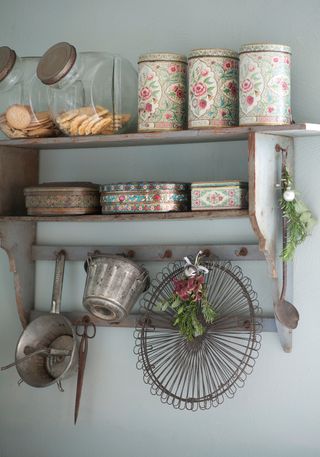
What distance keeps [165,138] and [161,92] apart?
0.12 meters

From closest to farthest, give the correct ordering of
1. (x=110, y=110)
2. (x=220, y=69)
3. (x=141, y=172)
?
(x=220, y=69) < (x=110, y=110) < (x=141, y=172)

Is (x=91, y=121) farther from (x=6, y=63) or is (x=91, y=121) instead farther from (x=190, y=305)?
(x=190, y=305)

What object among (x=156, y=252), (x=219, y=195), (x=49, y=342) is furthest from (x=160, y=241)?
(x=49, y=342)

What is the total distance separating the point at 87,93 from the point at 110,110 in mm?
78

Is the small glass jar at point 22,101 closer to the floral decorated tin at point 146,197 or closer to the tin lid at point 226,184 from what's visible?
the floral decorated tin at point 146,197

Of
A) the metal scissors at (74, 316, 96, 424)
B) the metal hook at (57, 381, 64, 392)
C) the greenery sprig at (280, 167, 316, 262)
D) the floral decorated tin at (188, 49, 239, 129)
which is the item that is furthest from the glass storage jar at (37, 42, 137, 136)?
the metal hook at (57, 381, 64, 392)

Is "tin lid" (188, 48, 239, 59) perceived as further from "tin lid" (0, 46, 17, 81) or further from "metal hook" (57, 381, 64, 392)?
"metal hook" (57, 381, 64, 392)

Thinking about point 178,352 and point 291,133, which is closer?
point 291,133

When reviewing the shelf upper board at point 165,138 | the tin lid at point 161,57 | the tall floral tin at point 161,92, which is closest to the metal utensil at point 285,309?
the shelf upper board at point 165,138

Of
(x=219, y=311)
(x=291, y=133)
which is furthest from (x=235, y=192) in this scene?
(x=219, y=311)

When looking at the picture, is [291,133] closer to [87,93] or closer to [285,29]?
[285,29]

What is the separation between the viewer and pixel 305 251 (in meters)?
2.29

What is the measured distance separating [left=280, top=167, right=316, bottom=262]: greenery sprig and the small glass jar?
684mm

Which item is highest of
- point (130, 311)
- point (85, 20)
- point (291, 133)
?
point (85, 20)
